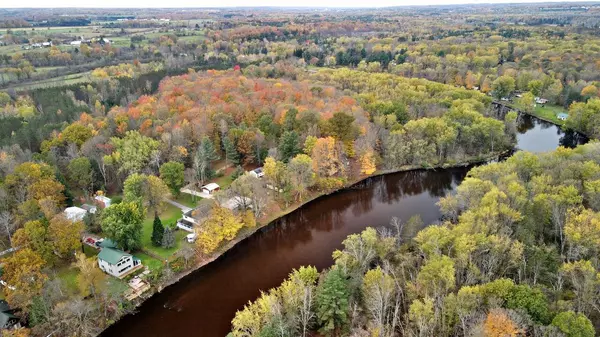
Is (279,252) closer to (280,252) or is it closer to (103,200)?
(280,252)

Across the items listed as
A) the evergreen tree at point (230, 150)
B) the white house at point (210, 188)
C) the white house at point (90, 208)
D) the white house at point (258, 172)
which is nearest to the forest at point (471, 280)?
the white house at point (258, 172)

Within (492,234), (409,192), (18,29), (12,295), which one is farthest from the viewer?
(18,29)

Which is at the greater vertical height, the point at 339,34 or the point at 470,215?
the point at 339,34

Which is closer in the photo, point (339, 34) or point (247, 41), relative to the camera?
point (247, 41)

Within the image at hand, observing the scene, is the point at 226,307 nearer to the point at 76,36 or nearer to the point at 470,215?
the point at 470,215

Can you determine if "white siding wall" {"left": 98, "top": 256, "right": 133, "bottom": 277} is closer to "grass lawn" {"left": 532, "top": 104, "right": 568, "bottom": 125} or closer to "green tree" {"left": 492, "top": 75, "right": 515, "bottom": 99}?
"grass lawn" {"left": 532, "top": 104, "right": 568, "bottom": 125}

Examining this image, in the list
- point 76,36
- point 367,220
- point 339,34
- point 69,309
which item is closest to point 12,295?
point 69,309

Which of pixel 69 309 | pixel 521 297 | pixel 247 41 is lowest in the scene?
pixel 69 309
